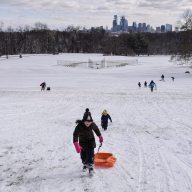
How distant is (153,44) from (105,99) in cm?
13728

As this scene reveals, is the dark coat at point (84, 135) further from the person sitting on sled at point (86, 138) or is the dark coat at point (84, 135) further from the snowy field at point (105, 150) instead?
the snowy field at point (105, 150)

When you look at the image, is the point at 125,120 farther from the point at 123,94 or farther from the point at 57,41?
the point at 57,41

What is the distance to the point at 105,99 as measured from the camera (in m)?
30.3

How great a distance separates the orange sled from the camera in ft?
34.0

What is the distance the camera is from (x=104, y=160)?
10.5m

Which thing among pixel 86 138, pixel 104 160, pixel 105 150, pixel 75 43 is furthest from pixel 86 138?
pixel 75 43

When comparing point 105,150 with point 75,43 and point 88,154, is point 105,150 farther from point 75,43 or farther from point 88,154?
point 75,43

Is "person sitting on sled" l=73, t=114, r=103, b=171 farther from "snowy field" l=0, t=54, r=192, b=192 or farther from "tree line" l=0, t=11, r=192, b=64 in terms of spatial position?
"tree line" l=0, t=11, r=192, b=64

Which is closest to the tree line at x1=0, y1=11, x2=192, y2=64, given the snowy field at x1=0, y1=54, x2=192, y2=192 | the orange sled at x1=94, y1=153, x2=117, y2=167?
the snowy field at x1=0, y1=54, x2=192, y2=192

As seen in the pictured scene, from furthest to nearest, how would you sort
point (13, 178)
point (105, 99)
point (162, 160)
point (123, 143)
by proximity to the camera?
1. point (105, 99)
2. point (123, 143)
3. point (162, 160)
4. point (13, 178)

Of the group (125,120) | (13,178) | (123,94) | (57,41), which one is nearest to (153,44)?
(57,41)

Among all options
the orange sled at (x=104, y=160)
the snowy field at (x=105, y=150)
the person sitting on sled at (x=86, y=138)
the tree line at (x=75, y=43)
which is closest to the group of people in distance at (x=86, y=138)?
the person sitting on sled at (x=86, y=138)

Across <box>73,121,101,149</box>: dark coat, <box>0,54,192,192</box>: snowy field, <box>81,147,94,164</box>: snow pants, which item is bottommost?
<box>0,54,192,192</box>: snowy field

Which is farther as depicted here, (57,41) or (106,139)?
(57,41)
